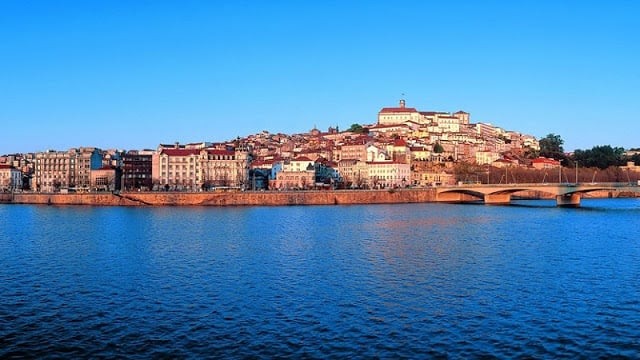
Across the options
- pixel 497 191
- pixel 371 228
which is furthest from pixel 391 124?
pixel 371 228

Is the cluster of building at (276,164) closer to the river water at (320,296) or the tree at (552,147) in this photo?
the tree at (552,147)

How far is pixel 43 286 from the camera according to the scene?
20312mm

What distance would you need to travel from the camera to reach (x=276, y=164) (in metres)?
101

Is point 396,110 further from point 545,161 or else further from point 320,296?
point 320,296

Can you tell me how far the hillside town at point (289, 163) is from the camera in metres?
93.1

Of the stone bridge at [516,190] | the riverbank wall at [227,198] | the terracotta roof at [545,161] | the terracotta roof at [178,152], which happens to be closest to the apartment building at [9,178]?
the riverbank wall at [227,198]

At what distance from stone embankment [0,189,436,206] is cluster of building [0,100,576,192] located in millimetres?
13244

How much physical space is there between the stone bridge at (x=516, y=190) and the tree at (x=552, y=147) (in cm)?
5805

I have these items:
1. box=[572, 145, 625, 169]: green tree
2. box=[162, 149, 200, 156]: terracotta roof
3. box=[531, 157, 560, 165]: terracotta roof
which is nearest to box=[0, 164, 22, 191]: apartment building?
box=[162, 149, 200, 156]: terracotta roof

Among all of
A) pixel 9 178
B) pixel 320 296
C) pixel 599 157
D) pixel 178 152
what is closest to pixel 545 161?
pixel 599 157

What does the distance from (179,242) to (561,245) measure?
59.6 ft

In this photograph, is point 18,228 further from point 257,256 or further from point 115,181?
point 115,181

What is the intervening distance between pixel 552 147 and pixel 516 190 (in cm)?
7250

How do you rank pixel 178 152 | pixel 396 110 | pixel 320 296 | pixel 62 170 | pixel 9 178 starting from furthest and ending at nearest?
pixel 396 110
pixel 9 178
pixel 62 170
pixel 178 152
pixel 320 296
